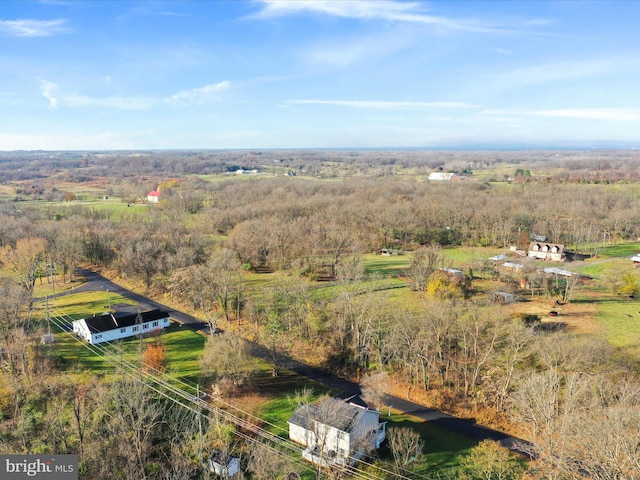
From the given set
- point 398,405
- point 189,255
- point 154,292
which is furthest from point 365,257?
point 398,405

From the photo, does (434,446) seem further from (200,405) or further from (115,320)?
(115,320)

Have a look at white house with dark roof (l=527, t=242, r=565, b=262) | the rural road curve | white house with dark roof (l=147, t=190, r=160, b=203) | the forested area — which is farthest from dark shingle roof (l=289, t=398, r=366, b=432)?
white house with dark roof (l=147, t=190, r=160, b=203)

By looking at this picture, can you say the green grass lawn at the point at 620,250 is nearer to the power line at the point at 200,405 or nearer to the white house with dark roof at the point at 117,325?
the power line at the point at 200,405

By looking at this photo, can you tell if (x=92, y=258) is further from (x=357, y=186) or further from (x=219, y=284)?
(x=357, y=186)

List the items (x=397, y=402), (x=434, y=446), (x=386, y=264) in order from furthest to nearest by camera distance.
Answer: (x=386, y=264)
(x=397, y=402)
(x=434, y=446)

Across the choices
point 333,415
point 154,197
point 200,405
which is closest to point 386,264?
point 333,415

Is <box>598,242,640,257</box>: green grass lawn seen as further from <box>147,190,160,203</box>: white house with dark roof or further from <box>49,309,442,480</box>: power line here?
<box>147,190,160,203</box>: white house with dark roof
